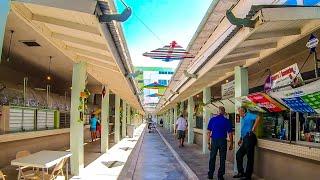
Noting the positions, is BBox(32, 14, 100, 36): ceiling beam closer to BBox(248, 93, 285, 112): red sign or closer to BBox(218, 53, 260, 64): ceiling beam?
BBox(248, 93, 285, 112): red sign

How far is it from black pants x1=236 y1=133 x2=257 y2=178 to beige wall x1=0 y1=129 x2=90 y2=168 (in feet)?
19.6

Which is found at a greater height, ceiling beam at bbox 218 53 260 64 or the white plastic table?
ceiling beam at bbox 218 53 260 64

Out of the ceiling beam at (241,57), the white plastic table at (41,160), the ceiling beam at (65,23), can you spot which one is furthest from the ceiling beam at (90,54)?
the ceiling beam at (241,57)

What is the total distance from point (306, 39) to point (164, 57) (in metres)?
7.50

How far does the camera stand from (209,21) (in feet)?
38.6

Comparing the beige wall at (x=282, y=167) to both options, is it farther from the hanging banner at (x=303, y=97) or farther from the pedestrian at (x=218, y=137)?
the hanging banner at (x=303, y=97)

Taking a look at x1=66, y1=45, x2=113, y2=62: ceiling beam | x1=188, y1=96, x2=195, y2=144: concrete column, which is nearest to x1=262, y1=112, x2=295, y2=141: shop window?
x1=66, y1=45, x2=113, y2=62: ceiling beam

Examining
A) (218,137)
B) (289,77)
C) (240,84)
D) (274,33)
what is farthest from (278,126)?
→ (274,33)

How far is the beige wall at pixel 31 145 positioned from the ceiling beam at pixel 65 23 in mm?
5057

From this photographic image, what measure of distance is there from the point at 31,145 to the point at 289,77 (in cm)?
880

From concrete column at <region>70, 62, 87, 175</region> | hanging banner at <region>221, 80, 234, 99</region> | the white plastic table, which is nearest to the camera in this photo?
the white plastic table

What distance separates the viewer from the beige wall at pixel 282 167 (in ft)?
24.9

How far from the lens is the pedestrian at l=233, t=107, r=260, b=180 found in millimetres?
10039

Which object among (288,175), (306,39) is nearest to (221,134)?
Answer: (288,175)
